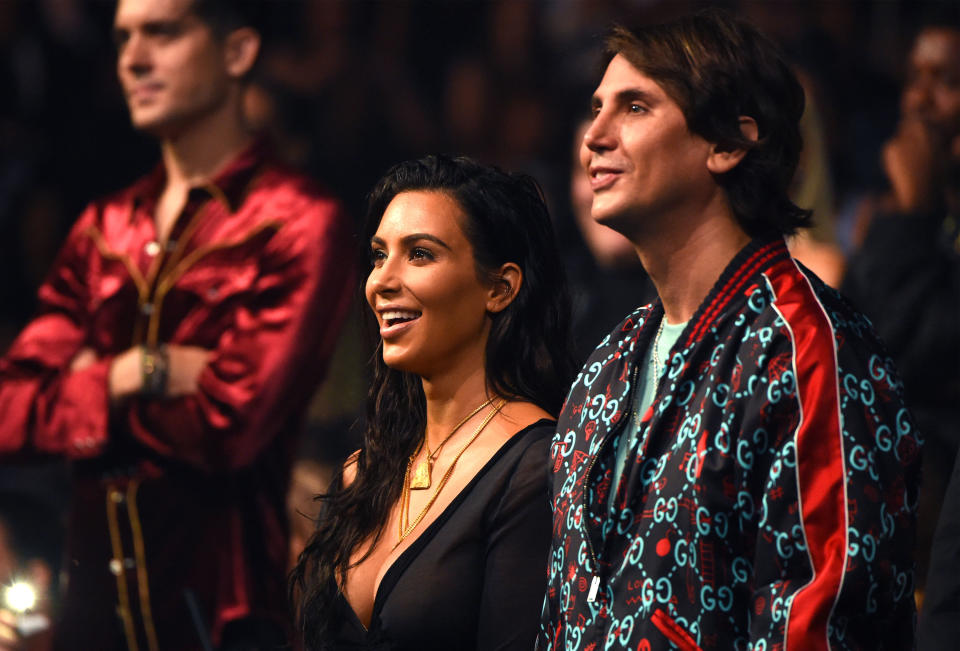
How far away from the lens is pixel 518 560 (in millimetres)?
2303

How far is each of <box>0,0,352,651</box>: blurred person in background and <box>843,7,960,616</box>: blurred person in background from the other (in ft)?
4.67

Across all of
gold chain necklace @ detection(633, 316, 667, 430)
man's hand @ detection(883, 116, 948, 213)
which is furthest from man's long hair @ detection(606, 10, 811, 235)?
man's hand @ detection(883, 116, 948, 213)

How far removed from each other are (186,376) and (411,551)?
1.07m

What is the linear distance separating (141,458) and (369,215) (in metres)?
0.99

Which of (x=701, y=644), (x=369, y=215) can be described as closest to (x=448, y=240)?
(x=369, y=215)

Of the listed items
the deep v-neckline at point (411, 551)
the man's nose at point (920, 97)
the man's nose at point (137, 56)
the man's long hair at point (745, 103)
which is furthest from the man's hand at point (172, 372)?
the man's nose at point (920, 97)

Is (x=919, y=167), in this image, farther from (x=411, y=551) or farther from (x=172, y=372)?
(x=411, y=551)

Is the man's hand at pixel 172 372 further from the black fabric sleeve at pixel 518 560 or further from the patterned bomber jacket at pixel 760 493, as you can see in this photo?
the patterned bomber jacket at pixel 760 493

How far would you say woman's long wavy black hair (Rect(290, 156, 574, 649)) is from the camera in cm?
252

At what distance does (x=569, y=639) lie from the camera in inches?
82.5

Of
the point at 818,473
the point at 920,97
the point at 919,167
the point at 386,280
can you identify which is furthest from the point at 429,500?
the point at 920,97

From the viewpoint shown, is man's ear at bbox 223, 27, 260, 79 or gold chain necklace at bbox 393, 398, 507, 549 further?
man's ear at bbox 223, 27, 260, 79

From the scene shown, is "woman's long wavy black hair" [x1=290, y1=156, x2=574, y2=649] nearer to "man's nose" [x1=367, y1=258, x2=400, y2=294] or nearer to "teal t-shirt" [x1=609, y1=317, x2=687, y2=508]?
"man's nose" [x1=367, y1=258, x2=400, y2=294]

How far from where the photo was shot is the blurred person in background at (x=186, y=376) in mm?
3229
